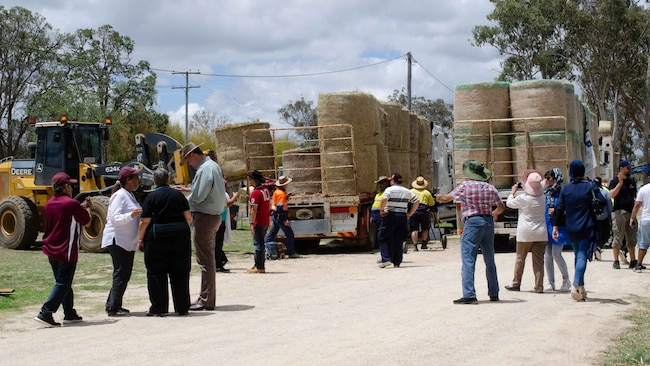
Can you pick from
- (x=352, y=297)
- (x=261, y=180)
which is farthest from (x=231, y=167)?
(x=352, y=297)

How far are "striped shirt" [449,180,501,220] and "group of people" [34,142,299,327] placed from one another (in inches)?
115

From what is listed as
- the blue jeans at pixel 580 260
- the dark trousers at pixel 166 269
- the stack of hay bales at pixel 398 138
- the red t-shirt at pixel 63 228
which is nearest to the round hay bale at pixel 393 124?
the stack of hay bales at pixel 398 138

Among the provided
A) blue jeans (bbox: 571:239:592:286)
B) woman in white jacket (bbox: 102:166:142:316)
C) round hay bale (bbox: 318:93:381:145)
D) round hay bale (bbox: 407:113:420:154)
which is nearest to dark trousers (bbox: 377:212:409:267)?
round hay bale (bbox: 318:93:381:145)

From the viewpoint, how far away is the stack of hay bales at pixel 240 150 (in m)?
20.2

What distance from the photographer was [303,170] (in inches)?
765

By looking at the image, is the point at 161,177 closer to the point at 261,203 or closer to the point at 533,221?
the point at 533,221

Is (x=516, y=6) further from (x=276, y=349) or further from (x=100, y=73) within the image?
(x=276, y=349)

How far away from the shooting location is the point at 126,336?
8.44m

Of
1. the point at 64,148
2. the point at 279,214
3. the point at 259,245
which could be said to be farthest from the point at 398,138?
the point at 259,245

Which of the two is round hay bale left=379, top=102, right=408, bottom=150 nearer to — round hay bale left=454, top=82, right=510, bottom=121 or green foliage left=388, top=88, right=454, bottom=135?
round hay bale left=454, top=82, right=510, bottom=121

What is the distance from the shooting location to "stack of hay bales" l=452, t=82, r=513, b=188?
1827 cm

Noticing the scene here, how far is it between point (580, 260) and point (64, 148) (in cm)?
1342

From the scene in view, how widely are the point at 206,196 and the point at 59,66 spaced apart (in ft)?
140

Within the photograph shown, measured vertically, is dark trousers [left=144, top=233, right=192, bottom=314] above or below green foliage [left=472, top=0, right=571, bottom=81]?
below
